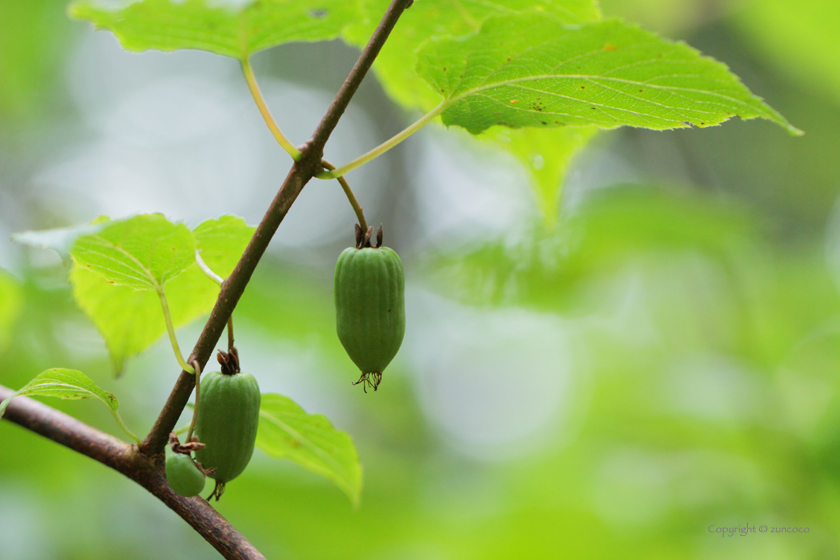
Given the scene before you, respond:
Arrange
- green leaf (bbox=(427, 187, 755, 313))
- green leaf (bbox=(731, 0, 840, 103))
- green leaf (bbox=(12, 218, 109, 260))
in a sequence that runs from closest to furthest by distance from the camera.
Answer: green leaf (bbox=(12, 218, 109, 260)) → green leaf (bbox=(731, 0, 840, 103)) → green leaf (bbox=(427, 187, 755, 313))

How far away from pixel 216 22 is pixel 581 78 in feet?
1.11

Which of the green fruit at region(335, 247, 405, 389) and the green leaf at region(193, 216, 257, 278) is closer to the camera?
the green fruit at region(335, 247, 405, 389)

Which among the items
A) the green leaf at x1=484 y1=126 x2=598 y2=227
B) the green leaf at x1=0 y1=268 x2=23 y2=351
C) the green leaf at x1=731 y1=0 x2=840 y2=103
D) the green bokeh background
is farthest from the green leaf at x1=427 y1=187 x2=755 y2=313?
the green leaf at x1=0 y1=268 x2=23 y2=351

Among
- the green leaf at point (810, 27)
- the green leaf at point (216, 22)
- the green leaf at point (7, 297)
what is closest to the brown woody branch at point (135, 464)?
the green leaf at point (216, 22)

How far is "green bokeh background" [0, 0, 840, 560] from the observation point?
1700 mm

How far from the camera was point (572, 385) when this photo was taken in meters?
2.98

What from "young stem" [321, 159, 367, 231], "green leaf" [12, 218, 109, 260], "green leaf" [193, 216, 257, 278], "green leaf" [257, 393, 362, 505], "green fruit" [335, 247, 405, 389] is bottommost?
"green leaf" [12, 218, 109, 260]

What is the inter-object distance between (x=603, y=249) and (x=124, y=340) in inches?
64.6

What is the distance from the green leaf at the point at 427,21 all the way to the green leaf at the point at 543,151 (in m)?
0.14

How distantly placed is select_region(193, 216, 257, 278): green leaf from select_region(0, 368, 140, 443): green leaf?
18 cm

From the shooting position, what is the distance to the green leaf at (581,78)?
1.61ft

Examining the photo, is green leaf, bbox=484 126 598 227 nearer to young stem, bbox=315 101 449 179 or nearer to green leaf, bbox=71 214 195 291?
young stem, bbox=315 101 449 179

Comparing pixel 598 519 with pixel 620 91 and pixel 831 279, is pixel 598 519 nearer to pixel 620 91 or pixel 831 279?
pixel 831 279

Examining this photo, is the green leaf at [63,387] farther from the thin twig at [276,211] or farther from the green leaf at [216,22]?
the green leaf at [216,22]
